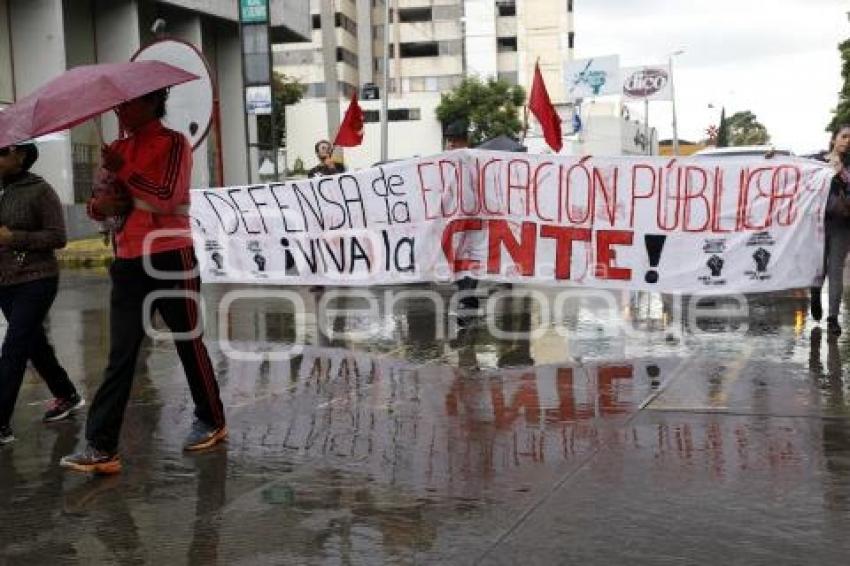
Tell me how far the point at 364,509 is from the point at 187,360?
1.51 metres

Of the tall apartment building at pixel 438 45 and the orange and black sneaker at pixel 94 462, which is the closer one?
the orange and black sneaker at pixel 94 462

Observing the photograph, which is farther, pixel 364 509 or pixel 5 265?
pixel 5 265

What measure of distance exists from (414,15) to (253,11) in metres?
59.9

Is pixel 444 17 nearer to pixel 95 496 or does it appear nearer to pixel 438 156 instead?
pixel 438 156

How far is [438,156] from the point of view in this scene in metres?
9.40

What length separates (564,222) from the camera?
9023mm

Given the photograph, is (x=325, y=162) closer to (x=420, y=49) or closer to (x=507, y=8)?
(x=420, y=49)

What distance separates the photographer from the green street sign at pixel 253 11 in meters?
24.9

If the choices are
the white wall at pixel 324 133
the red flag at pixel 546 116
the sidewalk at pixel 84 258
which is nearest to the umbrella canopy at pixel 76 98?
the red flag at pixel 546 116

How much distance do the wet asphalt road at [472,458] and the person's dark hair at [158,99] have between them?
1.77 meters

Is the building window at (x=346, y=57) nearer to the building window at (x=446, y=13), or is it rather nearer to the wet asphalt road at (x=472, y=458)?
the building window at (x=446, y=13)

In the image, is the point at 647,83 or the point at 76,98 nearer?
the point at 76,98

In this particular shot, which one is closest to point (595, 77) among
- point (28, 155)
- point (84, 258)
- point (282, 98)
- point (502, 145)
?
point (282, 98)

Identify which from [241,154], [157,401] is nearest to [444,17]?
[241,154]
